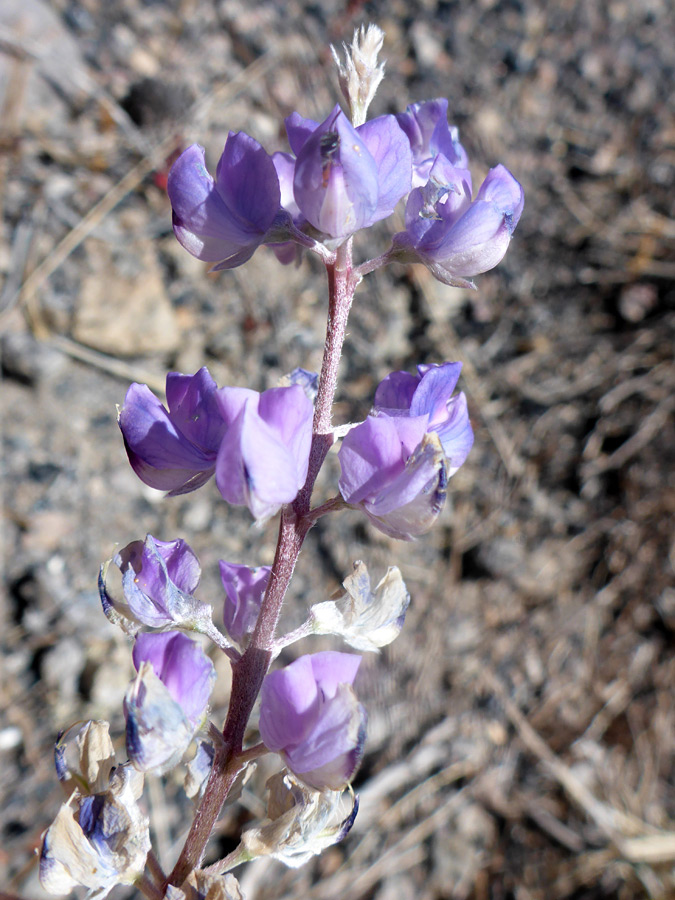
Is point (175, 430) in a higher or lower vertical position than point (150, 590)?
higher

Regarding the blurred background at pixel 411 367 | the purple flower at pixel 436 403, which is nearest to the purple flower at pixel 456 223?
the purple flower at pixel 436 403

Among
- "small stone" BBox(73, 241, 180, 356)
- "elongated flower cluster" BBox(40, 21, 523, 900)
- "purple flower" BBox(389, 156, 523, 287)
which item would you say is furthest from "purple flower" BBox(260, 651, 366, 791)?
"small stone" BBox(73, 241, 180, 356)

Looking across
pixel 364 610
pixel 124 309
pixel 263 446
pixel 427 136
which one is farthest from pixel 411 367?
pixel 263 446

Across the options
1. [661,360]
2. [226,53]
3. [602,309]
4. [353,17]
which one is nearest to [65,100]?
[226,53]

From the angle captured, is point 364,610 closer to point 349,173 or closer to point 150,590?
point 150,590

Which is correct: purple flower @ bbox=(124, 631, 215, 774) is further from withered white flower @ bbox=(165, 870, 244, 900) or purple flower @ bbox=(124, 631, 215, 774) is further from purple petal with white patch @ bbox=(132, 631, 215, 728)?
withered white flower @ bbox=(165, 870, 244, 900)

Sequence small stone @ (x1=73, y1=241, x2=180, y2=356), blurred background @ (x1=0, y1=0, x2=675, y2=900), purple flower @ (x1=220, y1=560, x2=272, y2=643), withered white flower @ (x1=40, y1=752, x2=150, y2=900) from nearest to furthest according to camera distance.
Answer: withered white flower @ (x1=40, y1=752, x2=150, y2=900) → purple flower @ (x1=220, y1=560, x2=272, y2=643) → blurred background @ (x1=0, y1=0, x2=675, y2=900) → small stone @ (x1=73, y1=241, x2=180, y2=356)
